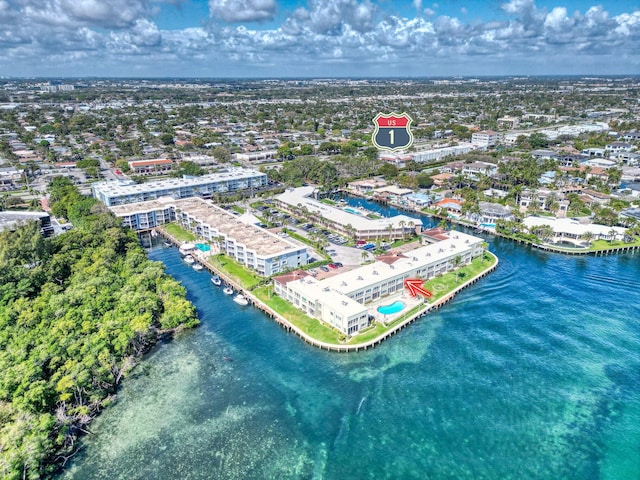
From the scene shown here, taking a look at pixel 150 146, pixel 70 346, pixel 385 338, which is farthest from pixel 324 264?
pixel 150 146

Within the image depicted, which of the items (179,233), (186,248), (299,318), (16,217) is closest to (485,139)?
(179,233)

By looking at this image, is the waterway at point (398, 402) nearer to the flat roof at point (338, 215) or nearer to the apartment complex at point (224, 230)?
the apartment complex at point (224, 230)

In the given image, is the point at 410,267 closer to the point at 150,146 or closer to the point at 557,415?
the point at 557,415


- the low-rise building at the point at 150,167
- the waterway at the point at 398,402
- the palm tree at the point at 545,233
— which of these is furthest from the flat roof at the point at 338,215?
the low-rise building at the point at 150,167

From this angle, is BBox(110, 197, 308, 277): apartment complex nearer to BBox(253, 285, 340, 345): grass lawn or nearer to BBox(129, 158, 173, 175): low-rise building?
BBox(253, 285, 340, 345): grass lawn

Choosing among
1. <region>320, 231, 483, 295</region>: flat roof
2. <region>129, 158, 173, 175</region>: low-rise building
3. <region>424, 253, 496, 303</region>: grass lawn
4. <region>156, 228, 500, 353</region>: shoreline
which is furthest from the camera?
<region>129, 158, 173, 175</region>: low-rise building

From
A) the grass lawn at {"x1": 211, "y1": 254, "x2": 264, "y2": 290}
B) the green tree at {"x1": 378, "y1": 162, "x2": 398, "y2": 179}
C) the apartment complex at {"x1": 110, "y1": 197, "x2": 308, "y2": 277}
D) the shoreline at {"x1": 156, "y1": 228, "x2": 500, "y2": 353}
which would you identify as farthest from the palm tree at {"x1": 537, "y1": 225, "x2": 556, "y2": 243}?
the green tree at {"x1": 378, "y1": 162, "x2": 398, "y2": 179}
